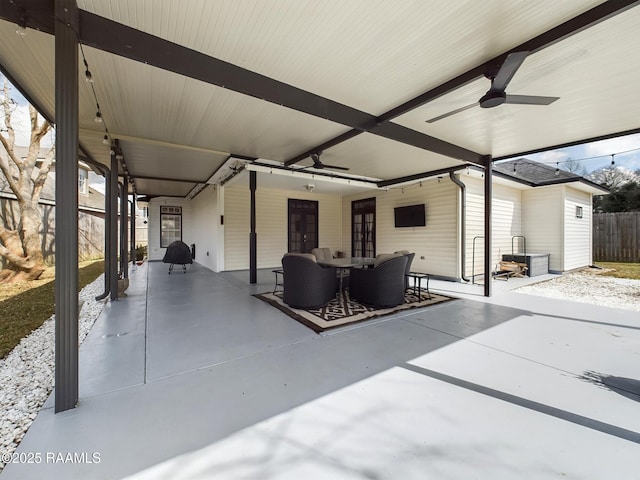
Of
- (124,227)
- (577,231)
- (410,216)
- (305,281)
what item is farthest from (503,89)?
(577,231)

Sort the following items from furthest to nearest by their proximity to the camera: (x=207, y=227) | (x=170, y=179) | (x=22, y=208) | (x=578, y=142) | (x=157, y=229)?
(x=157, y=229) → (x=207, y=227) → (x=170, y=179) → (x=22, y=208) → (x=578, y=142)

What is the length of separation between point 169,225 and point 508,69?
13.1 meters

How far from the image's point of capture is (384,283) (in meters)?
4.42

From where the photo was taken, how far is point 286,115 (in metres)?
4.03

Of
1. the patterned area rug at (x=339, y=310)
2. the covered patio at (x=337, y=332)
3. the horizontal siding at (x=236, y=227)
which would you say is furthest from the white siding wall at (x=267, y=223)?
the covered patio at (x=337, y=332)

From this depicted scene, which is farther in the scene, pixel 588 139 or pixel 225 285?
pixel 225 285

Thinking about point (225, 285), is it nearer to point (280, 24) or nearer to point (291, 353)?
point (291, 353)

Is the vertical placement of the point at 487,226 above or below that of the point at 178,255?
above

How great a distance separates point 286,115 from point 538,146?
16.1 feet

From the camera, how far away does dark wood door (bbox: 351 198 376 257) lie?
9.89m

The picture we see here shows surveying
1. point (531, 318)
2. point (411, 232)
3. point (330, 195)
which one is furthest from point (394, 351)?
point (330, 195)

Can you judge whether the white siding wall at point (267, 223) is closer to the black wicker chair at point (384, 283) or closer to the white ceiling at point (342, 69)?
the white ceiling at point (342, 69)

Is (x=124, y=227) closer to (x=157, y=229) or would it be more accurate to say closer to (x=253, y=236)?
(x=253, y=236)

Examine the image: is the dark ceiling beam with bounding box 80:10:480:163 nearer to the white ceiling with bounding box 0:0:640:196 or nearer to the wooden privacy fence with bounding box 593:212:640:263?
the white ceiling with bounding box 0:0:640:196
